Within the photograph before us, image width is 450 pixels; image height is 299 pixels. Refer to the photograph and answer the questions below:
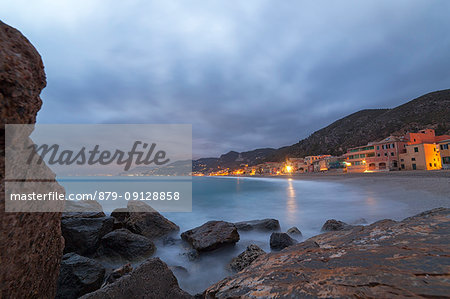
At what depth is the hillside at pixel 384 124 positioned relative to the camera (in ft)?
190

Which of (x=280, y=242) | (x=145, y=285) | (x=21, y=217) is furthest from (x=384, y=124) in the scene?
(x=21, y=217)

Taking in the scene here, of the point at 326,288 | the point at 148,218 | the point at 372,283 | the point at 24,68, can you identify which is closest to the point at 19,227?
the point at 24,68

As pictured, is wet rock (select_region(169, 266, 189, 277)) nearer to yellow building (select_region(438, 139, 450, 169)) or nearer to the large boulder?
the large boulder

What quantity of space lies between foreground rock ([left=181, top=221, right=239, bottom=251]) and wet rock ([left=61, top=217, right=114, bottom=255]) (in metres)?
3.42

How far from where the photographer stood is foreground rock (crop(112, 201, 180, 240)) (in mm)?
9156

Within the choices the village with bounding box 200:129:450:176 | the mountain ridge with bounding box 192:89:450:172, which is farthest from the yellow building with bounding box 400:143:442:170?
the mountain ridge with bounding box 192:89:450:172

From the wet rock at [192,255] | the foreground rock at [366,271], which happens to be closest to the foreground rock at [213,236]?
the wet rock at [192,255]

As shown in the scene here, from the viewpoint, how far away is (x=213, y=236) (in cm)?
762

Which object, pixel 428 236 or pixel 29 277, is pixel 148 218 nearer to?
pixel 29 277

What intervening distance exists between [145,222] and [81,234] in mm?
3397

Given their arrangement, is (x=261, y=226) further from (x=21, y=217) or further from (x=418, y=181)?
(x=418, y=181)

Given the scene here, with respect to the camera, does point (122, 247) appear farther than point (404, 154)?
No

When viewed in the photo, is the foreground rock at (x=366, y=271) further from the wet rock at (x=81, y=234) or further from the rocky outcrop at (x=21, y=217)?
the wet rock at (x=81, y=234)

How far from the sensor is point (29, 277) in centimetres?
230
